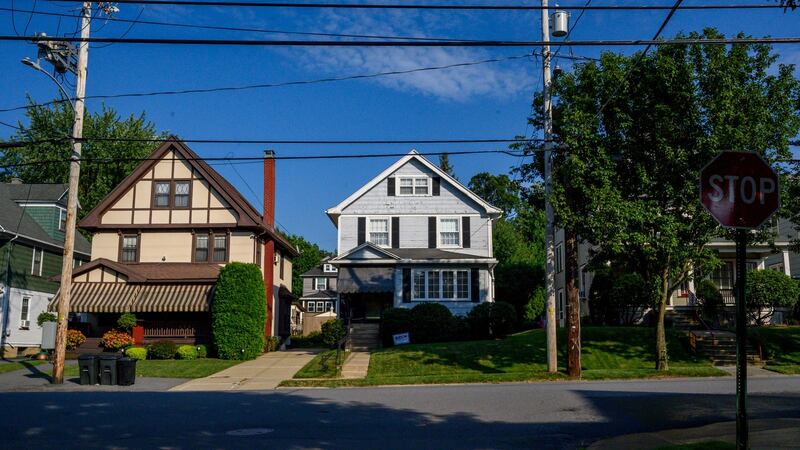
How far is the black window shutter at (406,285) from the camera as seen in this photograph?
35.4m

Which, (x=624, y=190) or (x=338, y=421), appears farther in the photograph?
(x=624, y=190)

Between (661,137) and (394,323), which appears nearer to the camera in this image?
(661,137)

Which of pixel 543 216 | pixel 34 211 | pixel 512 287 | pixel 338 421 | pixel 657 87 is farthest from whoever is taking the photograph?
pixel 512 287

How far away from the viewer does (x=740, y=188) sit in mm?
7336

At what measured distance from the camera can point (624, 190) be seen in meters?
21.4

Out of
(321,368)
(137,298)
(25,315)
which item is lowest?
(321,368)

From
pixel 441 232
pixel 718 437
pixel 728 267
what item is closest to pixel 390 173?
pixel 441 232

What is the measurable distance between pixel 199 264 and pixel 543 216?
61.6 feet

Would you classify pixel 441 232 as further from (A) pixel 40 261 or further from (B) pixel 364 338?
(A) pixel 40 261

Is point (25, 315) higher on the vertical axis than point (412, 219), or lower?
lower

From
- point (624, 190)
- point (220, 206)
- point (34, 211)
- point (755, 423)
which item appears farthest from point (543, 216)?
point (34, 211)

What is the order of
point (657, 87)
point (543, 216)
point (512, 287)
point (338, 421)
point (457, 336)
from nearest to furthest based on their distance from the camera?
point (338, 421), point (657, 87), point (543, 216), point (457, 336), point (512, 287)

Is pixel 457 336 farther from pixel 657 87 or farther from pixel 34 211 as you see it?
pixel 34 211

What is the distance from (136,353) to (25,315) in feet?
36.8
